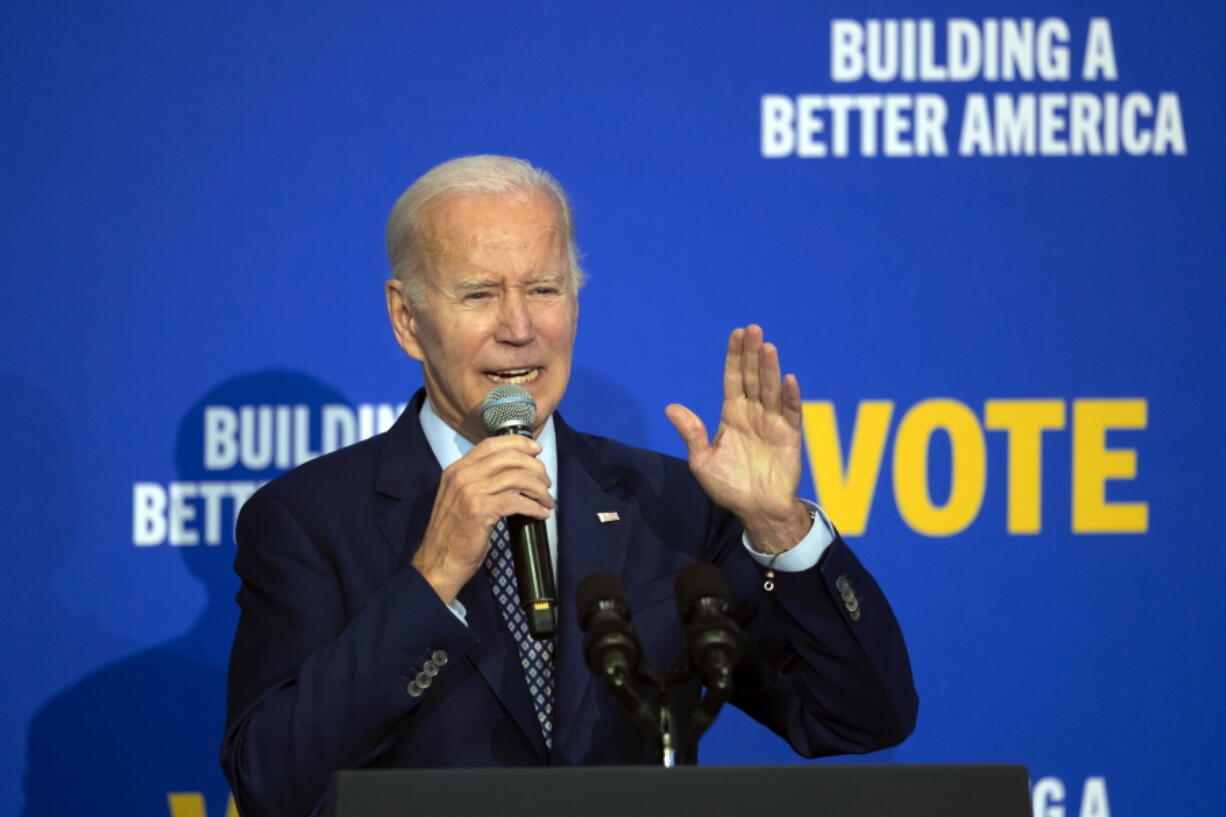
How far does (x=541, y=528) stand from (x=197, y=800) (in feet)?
5.56

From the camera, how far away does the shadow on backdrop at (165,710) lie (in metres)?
3.19

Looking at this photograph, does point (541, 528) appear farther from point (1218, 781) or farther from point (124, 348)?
point (1218, 781)

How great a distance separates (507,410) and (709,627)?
0.55m

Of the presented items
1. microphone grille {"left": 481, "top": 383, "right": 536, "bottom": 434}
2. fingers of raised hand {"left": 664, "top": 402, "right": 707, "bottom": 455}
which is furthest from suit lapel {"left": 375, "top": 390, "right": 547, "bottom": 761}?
fingers of raised hand {"left": 664, "top": 402, "right": 707, "bottom": 455}

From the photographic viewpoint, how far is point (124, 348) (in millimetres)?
3191

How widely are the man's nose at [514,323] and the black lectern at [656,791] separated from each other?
0.90 meters

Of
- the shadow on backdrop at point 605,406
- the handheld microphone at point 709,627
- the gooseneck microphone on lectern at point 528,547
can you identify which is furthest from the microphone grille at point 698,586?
the shadow on backdrop at point 605,406

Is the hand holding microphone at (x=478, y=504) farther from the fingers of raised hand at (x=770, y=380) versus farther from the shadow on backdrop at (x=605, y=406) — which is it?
the shadow on backdrop at (x=605, y=406)

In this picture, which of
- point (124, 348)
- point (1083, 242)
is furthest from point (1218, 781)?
point (124, 348)

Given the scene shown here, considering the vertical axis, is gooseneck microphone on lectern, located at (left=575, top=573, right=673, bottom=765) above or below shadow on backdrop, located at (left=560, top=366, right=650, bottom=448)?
below

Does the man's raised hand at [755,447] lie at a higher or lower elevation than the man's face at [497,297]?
lower

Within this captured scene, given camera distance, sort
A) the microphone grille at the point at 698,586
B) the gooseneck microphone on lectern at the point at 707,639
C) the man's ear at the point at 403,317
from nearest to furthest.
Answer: the gooseneck microphone on lectern at the point at 707,639
the microphone grille at the point at 698,586
the man's ear at the point at 403,317

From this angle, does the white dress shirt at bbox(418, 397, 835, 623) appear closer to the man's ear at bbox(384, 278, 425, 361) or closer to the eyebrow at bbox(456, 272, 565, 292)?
the man's ear at bbox(384, 278, 425, 361)

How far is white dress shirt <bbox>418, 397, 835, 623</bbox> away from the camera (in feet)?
6.81
